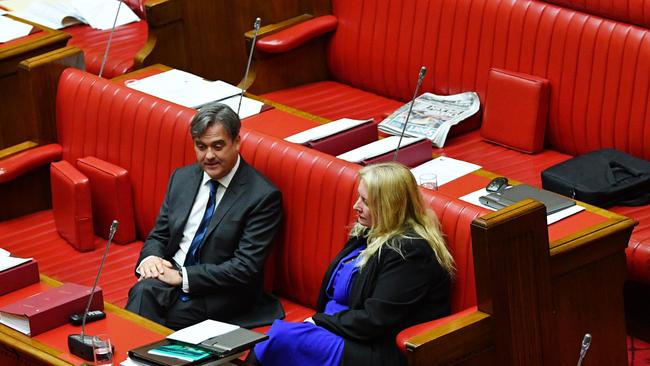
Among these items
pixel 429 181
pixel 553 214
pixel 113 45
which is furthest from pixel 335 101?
pixel 553 214

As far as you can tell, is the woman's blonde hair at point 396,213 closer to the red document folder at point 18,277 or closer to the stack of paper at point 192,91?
the red document folder at point 18,277

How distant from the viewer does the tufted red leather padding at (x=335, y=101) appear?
716 centimetres

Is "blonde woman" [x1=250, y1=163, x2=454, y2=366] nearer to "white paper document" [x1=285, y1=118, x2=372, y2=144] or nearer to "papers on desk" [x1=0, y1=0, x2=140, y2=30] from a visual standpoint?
"white paper document" [x1=285, y1=118, x2=372, y2=144]

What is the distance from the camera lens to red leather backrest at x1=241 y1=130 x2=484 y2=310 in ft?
17.7

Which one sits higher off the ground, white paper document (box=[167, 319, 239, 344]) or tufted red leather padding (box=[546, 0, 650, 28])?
tufted red leather padding (box=[546, 0, 650, 28])

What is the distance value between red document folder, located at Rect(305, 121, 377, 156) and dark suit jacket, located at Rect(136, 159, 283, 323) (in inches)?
14.4

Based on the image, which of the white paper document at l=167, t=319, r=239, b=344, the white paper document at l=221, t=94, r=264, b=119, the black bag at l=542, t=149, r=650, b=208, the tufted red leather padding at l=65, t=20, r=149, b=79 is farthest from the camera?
the tufted red leather padding at l=65, t=20, r=149, b=79

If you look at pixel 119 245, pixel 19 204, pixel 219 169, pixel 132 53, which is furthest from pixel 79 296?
pixel 132 53

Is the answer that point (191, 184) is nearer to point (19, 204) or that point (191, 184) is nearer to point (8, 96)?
point (19, 204)

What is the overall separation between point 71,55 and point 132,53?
43.1 inches

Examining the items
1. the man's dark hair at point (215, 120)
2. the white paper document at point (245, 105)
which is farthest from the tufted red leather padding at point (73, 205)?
the man's dark hair at point (215, 120)

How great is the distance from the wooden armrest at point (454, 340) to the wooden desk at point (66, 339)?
0.92m

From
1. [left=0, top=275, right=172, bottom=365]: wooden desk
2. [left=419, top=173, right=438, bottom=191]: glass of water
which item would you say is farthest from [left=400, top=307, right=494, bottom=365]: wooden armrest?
[left=0, top=275, right=172, bottom=365]: wooden desk

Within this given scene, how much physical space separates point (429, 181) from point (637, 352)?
3.55ft
